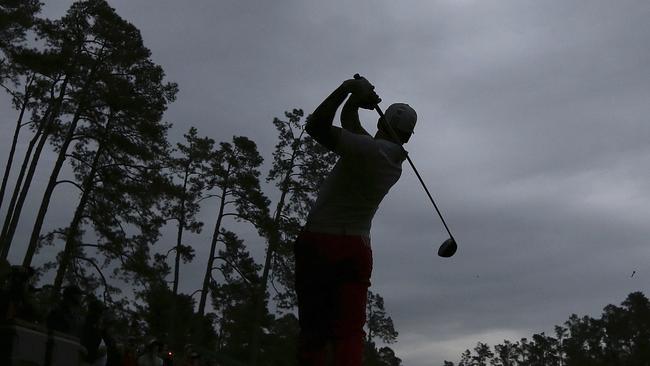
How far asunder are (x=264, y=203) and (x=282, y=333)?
138 ft

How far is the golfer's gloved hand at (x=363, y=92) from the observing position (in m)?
3.51

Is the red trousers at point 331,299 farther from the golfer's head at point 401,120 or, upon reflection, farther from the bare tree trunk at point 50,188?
the bare tree trunk at point 50,188

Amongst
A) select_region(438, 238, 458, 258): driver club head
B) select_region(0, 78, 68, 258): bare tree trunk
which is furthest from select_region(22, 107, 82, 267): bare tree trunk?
select_region(438, 238, 458, 258): driver club head

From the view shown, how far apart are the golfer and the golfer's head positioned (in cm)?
15

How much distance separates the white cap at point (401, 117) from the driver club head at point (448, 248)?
2.75 ft

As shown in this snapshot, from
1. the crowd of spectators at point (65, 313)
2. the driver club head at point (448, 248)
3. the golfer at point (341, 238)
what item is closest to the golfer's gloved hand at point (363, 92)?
the golfer at point (341, 238)

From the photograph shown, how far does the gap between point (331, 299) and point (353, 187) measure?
565mm

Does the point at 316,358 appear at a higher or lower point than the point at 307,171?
lower

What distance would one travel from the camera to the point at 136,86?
23.0 meters

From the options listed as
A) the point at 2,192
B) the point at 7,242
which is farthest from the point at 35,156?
the point at 7,242

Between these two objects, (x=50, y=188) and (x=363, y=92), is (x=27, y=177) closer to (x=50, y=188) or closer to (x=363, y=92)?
(x=50, y=188)

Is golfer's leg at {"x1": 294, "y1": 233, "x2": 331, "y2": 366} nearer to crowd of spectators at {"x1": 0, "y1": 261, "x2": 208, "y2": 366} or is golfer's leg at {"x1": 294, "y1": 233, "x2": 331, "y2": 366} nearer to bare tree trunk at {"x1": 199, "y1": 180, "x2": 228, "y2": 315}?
crowd of spectators at {"x1": 0, "y1": 261, "x2": 208, "y2": 366}

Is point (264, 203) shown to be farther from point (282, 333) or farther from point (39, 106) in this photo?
point (282, 333)

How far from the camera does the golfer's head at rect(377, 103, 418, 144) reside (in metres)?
3.74
